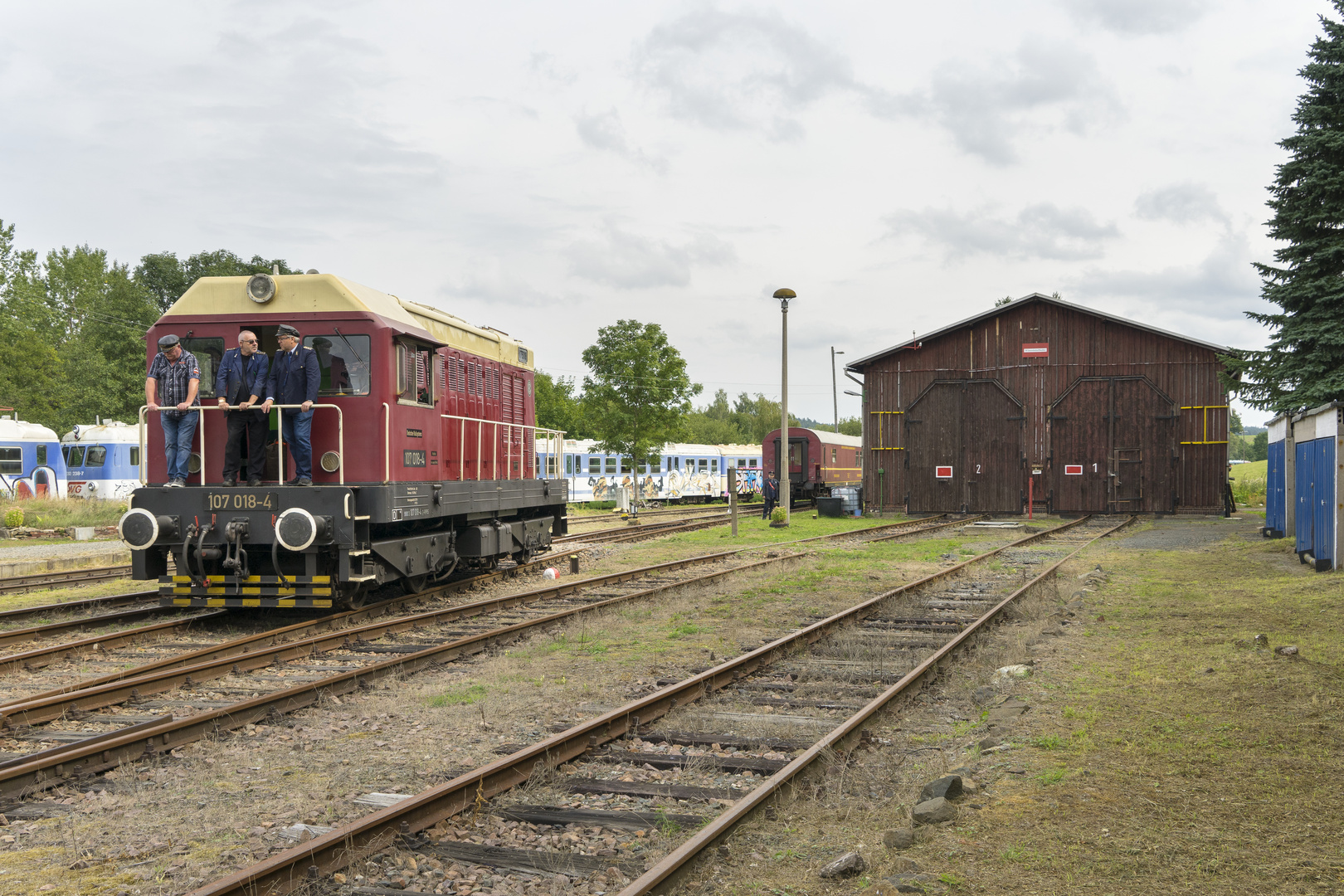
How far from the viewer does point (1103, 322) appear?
3238 centimetres

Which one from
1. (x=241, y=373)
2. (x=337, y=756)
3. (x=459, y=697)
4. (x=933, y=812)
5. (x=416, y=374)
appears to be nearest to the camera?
(x=933, y=812)

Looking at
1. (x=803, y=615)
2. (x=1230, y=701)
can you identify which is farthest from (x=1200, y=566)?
(x=1230, y=701)

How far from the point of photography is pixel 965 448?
33.4 meters

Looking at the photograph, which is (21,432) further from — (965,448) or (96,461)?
(965,448)

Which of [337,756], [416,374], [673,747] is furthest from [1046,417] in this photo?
[337,756]

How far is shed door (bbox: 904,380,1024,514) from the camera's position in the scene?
1298 inches

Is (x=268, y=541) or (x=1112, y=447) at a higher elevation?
(x=1112, y=447)

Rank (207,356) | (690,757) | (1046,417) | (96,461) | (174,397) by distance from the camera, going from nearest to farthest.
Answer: (690,757), (174,397), (207,356), (1046,417), (96,461)

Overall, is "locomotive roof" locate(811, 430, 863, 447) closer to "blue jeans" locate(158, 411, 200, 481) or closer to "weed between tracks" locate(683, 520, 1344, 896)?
"weed between tracks" locate(683, 520, 1344, 896)

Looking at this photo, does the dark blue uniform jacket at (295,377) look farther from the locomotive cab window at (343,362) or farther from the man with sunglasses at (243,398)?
the locomotive cab window at (343,362)

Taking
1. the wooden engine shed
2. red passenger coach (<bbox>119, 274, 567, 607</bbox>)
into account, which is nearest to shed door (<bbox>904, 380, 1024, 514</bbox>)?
the wooden engine shed

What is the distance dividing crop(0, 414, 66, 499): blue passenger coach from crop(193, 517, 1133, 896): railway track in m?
30.0

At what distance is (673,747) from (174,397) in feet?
24.3

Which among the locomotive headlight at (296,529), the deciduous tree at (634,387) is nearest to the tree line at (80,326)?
the deciduous tree at (634,387)
